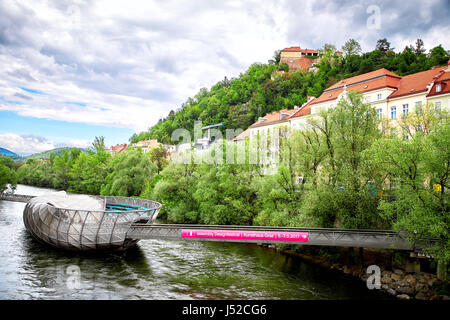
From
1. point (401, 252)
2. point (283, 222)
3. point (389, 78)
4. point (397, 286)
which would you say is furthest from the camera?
point (389, 78)

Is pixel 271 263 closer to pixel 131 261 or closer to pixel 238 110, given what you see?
pixel 131 261

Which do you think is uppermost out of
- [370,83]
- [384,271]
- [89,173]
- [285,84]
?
[285,84]

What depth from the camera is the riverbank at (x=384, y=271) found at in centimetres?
1357

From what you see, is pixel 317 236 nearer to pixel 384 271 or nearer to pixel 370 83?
pixel 384 271

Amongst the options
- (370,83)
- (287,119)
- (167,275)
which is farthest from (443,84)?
(167,275)

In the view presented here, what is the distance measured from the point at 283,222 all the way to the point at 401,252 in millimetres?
6724

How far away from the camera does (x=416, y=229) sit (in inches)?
504

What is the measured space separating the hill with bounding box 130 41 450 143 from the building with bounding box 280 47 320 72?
325 cm

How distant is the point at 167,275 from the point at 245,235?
453 cm

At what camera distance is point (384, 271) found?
52.3 ft

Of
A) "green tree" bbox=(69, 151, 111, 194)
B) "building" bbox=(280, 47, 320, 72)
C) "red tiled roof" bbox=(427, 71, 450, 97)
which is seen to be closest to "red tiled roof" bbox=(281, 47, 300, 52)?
"building" bbox=(280, 47, 320, 72)

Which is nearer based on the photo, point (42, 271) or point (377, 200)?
point (42, 271)

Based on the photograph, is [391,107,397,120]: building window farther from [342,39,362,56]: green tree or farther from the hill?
[342,39,362,56]: green tree

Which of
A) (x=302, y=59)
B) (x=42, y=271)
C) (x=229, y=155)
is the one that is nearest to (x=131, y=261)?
(x=42, y=271)
